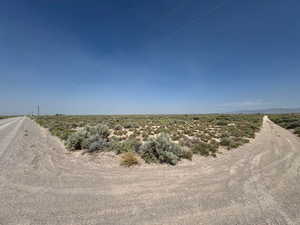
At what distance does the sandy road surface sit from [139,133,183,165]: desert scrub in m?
0.58

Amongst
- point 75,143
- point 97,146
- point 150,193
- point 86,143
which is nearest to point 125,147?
point 97,146

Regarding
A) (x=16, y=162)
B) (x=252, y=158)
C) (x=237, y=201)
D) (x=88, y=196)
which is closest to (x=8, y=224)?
(x=88, y=196)

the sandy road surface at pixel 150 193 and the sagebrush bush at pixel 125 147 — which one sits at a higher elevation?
the sagebrush bush at pixel 125 147

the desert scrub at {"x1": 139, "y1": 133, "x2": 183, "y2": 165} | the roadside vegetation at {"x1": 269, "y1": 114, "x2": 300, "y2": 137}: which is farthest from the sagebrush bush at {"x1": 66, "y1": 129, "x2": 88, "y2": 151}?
the roadside vegetation at {"x1": 269, "y1": 114, "x2": 300, "y2": 137}

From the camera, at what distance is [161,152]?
6234 mm

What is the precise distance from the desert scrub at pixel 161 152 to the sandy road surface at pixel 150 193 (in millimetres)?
576

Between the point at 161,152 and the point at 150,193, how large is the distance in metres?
2.66

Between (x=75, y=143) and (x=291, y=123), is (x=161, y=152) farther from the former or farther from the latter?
(x=291, y=123)

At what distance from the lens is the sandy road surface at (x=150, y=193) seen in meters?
2.82

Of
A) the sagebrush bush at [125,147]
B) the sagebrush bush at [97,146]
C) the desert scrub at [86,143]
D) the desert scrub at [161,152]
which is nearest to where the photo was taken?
the desert scrub at [161,152]

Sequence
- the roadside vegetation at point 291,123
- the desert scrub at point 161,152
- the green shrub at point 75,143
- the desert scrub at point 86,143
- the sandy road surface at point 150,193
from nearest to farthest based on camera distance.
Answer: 1. the sandy road surface at point 150,193
2. the desert scrub at point 161,152
3. the desert scrub at point 86,143
4. the green shrub at point 75,143
5. the roadside vegetation at point 291,123

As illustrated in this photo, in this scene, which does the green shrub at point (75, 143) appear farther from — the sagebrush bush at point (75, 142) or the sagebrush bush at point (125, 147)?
the sagebrush bush at point (125, 147)

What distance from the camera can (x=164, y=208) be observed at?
308 centimetres

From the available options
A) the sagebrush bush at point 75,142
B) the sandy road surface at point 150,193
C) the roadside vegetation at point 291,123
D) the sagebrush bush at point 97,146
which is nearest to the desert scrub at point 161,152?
the sandy road surface at point 150,193
